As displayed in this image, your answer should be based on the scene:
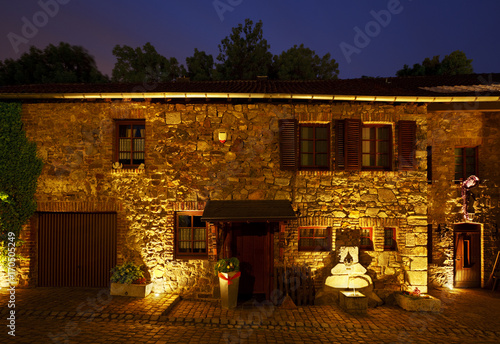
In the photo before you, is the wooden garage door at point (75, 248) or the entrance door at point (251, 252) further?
the wooden garage door at point (75, 248)

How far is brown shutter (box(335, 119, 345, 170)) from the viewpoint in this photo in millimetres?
8430

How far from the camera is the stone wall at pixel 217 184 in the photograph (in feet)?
27.4

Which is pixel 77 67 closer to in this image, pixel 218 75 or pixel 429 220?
pixel 218 75

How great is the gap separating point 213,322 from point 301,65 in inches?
620

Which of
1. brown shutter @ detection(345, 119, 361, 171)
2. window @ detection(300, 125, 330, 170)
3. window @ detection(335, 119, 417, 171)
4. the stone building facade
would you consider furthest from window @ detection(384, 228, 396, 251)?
window @ detection(300, 125, 330, 170)

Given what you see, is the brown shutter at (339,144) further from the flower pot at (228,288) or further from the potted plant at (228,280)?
the flower pot at (228,288)

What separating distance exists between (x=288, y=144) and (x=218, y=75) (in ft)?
37.1

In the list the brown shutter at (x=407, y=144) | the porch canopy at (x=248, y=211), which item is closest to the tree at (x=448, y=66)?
the brown shutter at (x=407, y=144)

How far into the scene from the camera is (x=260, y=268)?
8391mm

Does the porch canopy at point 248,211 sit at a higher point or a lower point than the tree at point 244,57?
lower

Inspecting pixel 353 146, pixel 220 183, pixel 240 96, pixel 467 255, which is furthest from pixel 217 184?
pixel 467 255

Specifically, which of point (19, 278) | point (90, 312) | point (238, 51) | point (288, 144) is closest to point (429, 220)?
point (288, 144)

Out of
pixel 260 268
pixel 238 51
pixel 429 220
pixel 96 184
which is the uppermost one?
pixel 238 51

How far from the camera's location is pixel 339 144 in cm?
845
